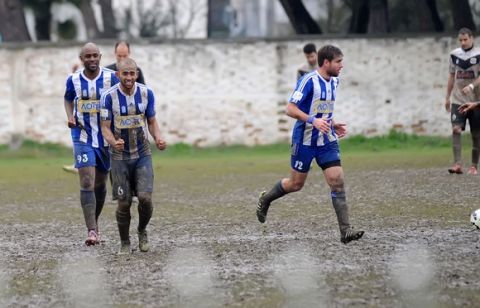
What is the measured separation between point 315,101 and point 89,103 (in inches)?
88.0

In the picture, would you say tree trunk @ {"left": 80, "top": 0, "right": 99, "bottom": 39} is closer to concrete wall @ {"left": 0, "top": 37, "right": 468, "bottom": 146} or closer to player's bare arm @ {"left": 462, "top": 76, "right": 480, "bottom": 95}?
concrete wall @ {"left": 0, "top": 37, "right": 468, "bottom": 146}

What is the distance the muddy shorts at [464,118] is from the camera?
54.3 feet

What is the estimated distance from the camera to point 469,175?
16391 millimetres

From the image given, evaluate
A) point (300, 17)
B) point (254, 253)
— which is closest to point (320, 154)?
point (254, 253)

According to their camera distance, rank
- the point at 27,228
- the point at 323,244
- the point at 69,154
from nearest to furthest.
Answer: the point at 323,244 → the point at 27,228 → the point at 69,154

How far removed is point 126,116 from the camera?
10031 millimetres

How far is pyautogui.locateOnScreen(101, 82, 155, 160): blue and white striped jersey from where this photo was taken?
10023 millimetres

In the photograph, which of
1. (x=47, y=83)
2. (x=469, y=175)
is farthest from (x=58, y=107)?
(x=469, y=175)

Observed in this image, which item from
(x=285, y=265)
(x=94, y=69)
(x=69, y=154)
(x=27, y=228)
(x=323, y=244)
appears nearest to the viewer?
(x=285, y=265)

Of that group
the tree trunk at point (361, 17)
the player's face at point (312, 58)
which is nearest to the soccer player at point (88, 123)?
the player's face at point (312, 58)

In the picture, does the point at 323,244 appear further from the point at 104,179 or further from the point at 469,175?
the point at 469,175

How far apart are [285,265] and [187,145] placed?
15.5 m

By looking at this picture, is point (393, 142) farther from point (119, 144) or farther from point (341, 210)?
point (119, 144)

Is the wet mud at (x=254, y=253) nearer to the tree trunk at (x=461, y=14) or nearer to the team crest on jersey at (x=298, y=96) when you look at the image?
the team crest on jersey at (x=298, y=96)
